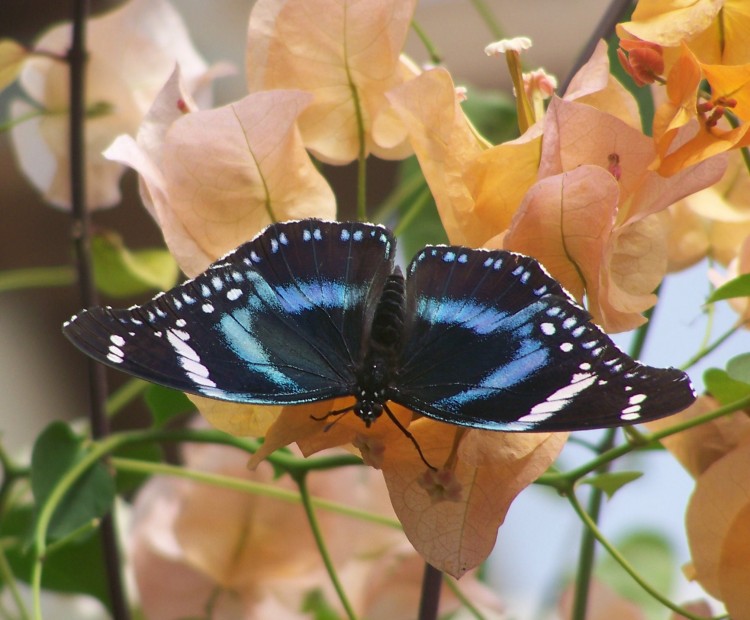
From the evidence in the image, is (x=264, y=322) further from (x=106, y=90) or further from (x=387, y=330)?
(x=106, y=90)

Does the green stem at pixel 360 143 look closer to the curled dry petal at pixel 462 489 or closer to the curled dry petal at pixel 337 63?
the curled dry petal at pixel 337 63

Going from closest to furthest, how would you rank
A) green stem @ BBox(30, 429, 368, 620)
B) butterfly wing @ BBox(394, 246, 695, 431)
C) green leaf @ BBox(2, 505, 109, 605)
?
butterfly wing @ BBox(394, 246, 695, 431) < green stem @ BBox(30, 429, 368, 620) < green leaf @ BBox(2, 505, 109, 605)

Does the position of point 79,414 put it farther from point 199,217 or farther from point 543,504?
point 199,217

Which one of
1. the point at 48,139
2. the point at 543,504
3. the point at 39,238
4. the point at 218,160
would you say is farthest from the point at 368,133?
the point at 39,238

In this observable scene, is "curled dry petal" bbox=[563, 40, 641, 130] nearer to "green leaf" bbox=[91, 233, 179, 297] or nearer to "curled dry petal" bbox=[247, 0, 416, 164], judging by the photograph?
"curled dry petal" bbox=[247, 0, 416, 164]

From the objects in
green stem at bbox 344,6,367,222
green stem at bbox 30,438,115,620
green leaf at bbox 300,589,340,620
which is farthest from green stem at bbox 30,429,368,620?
green leaf at bbox 300,589,340,620

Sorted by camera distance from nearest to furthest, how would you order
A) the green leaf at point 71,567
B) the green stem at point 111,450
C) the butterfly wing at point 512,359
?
the butterfly wing at point 512,359, the green stem at point 111,450, the green leaf at point 71,567

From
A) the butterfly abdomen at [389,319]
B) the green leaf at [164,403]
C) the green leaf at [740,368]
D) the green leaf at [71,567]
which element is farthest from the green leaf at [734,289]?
the green leaf at [71,567]
